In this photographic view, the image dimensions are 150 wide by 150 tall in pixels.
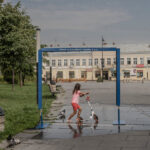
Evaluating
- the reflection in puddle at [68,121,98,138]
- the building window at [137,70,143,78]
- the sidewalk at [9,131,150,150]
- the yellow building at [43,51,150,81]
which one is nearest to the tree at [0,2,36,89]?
the reflection in puddle at [68,121,98,138]

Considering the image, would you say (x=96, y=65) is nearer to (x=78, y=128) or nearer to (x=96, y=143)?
(x=78, y=128)

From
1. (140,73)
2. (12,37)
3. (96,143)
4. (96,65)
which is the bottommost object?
(96,143)

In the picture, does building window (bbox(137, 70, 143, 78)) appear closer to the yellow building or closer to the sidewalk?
the yellow building

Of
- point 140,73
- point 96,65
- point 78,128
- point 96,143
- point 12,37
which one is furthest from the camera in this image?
point 96,65

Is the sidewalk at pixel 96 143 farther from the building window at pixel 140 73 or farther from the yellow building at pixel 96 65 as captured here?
the building window at pixel 140 73

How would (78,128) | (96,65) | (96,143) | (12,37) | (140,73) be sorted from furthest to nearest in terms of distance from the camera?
1. (96,65)
2. (140,73)
3. (12,37)
4. (78,128)
5. (96,143)

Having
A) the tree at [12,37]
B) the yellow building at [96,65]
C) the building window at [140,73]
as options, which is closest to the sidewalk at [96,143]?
the tree at [12,37]

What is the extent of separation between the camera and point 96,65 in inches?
3903

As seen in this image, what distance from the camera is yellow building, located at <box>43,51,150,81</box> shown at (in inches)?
3804

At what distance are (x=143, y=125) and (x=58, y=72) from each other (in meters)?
91.3

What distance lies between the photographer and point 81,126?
11.0 metres

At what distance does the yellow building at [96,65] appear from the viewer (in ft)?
317

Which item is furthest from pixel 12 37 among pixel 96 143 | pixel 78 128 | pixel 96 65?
pixel 96 65

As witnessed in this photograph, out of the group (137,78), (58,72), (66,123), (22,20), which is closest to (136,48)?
(137,78)
